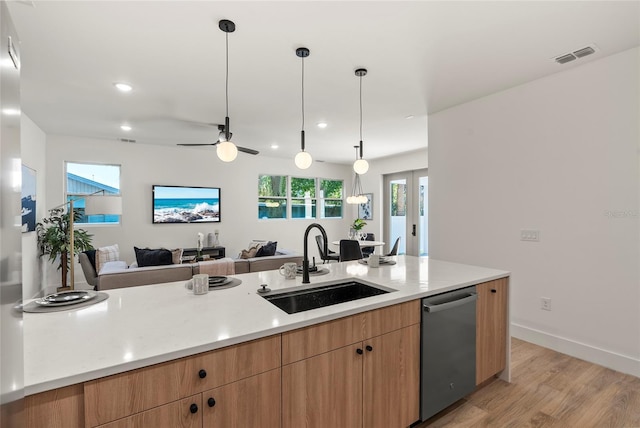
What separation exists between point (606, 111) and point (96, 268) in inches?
248

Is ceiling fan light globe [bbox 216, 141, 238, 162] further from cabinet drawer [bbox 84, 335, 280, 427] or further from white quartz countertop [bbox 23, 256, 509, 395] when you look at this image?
cabinet drawer [bbox 84, 335, 280, 427]

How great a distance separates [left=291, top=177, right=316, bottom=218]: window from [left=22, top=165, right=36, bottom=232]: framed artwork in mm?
4798

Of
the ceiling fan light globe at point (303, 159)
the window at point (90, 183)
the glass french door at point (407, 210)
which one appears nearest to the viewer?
the ceiling fan light globe at point (303, 159)

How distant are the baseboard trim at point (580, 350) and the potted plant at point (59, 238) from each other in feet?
20.0

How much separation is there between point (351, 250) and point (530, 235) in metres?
2.48

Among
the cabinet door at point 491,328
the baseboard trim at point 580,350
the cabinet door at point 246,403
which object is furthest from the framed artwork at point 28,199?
the baseboard trim at point 580,350

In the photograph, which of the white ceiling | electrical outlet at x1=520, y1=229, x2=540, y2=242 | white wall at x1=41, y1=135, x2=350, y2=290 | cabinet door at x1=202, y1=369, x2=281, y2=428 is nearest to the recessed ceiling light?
the white ceiling

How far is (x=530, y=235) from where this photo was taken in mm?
3160

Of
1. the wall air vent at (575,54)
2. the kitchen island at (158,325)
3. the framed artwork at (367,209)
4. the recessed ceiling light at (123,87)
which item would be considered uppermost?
the recessed ceiling light at (123,87)

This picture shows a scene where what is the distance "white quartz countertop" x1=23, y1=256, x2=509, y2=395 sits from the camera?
3.14ft

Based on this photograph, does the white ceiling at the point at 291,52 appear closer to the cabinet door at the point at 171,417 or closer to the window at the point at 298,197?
the cabinet door at the point at 171,417

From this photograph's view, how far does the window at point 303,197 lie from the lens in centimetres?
775

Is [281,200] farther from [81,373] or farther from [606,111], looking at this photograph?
[81,373]

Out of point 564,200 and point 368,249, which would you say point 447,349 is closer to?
point 564,200
